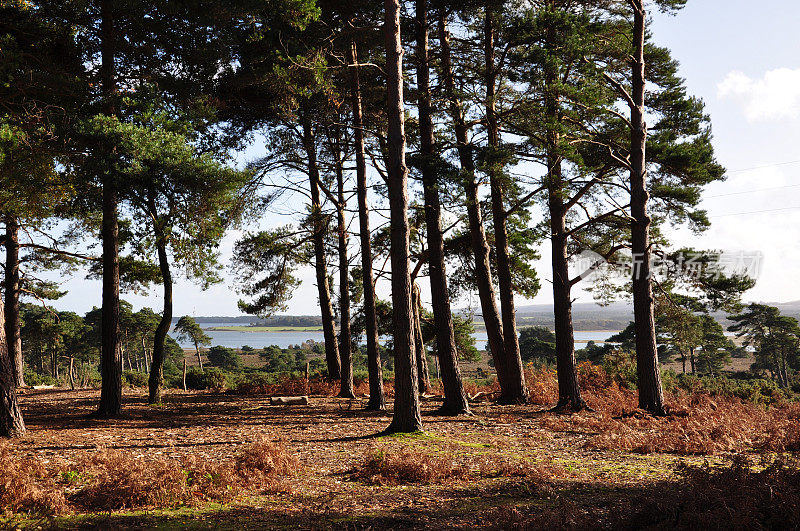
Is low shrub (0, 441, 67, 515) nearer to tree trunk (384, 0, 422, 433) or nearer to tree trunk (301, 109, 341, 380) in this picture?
tree trunk (384, 0, 422, 433)

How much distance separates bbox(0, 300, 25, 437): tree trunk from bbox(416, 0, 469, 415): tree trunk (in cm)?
779

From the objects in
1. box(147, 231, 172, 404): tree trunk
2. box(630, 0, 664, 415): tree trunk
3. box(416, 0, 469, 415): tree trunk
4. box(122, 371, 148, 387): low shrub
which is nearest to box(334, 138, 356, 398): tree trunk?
box(416, 0, 469, 415): tree trunk

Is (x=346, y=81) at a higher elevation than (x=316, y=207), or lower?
higher

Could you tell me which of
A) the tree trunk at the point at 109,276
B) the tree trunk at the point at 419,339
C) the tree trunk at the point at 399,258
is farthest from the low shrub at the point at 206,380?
the tree trunk at the point at 399,258

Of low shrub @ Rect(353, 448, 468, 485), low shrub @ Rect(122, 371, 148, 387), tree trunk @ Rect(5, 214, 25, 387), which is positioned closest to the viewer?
low shrub @ Rect(353, 448, 468, 485)

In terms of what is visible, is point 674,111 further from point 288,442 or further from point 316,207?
point 288,442

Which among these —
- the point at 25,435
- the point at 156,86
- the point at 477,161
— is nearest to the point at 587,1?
the point at 477,161

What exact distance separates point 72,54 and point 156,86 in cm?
240

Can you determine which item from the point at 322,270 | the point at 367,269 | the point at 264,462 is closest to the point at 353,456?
the point at 264,462

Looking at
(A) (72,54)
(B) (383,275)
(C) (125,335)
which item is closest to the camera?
(A) (72,54)

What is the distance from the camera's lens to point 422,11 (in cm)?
1211

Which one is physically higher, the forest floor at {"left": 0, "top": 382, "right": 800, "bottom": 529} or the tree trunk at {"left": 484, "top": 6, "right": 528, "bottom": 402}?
the tree trunk at {"left": 484, "top": 6, "right": 528, "bottom": 402}

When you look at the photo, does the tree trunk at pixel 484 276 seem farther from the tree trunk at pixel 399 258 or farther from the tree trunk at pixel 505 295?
the tree trunk at pixel 399 258

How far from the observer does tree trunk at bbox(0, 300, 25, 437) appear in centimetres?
809
